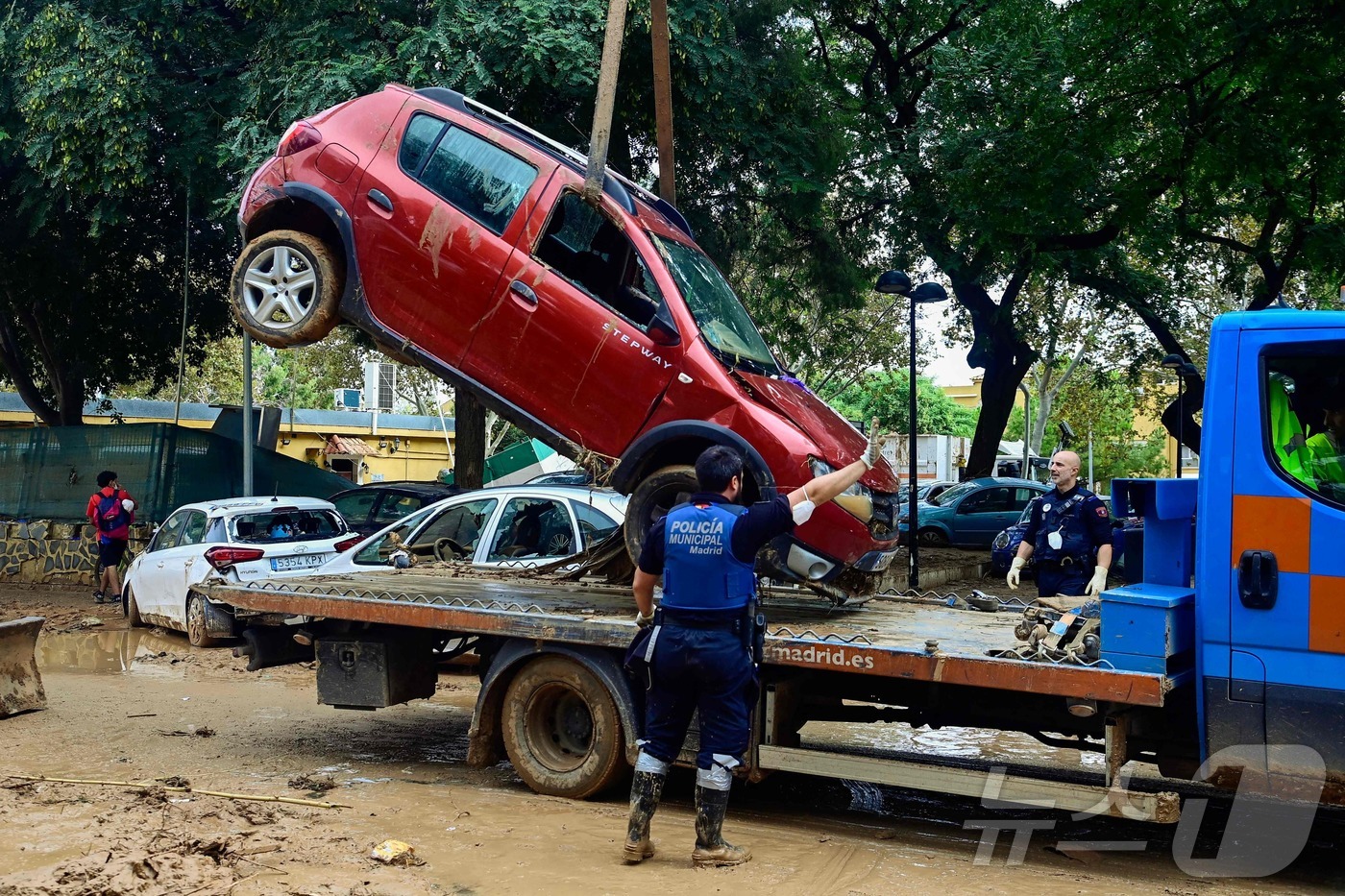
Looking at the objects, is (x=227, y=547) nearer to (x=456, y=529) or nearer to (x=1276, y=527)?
(x=456, y=529)

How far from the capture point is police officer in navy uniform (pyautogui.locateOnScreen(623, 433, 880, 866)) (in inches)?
200

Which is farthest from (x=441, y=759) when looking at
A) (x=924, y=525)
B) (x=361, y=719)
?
(x=924, y=525)

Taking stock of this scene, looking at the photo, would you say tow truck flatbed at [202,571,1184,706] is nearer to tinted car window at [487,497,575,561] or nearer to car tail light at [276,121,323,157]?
tinted car window at [487,497,575,561]

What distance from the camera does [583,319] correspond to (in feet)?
22.9

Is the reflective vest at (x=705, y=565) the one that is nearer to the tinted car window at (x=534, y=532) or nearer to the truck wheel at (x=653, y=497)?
the truck wheel at (x=653, y=497)

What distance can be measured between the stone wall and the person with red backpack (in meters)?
2.84

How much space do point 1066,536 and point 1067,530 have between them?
0.11ft

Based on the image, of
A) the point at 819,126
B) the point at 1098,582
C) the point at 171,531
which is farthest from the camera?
the point at 819,126

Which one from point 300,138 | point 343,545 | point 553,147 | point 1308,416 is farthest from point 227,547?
point 1308,416

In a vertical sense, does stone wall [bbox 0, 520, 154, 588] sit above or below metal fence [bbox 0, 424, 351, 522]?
below

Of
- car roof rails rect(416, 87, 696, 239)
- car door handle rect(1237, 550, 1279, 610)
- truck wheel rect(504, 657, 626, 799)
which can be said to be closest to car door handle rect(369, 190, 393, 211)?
car roof rails rect(416, 87, 696, 239)

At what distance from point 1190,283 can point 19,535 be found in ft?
59.7

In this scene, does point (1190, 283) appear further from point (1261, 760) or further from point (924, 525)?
point (1261, 760)

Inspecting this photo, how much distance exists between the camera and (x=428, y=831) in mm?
5809
